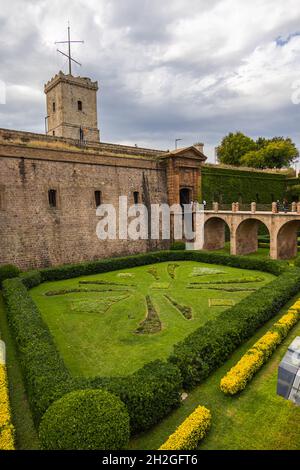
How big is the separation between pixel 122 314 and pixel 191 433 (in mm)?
7467

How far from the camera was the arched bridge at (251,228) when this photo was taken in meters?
23.1

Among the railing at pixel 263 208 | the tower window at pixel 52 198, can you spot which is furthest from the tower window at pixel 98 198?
the railing at pixel 263 208

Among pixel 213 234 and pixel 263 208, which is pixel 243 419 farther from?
pixel 213 234

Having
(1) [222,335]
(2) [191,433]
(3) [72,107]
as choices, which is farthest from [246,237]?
(2) [191,433]

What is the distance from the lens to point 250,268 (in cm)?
2122

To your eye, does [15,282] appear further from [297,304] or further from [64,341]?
[297,304]

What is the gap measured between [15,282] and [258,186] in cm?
2911

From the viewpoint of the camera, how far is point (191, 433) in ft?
20.0

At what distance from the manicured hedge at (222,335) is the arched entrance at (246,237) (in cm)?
1230

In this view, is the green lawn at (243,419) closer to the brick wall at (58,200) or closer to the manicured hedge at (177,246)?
the brick wall at (58,200)

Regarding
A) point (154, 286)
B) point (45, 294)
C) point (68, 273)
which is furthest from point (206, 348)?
point (68, 273)

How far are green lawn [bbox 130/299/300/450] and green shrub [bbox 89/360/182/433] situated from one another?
253mm

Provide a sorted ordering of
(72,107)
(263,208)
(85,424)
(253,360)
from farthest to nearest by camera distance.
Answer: (72,107), (263,208), (253,360), (85,424)

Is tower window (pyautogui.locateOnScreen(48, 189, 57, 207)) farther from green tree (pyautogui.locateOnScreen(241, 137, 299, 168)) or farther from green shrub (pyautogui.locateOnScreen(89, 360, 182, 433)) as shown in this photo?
green tree (pyautogui.locateOnScreen(241, 137, 299, 168))
